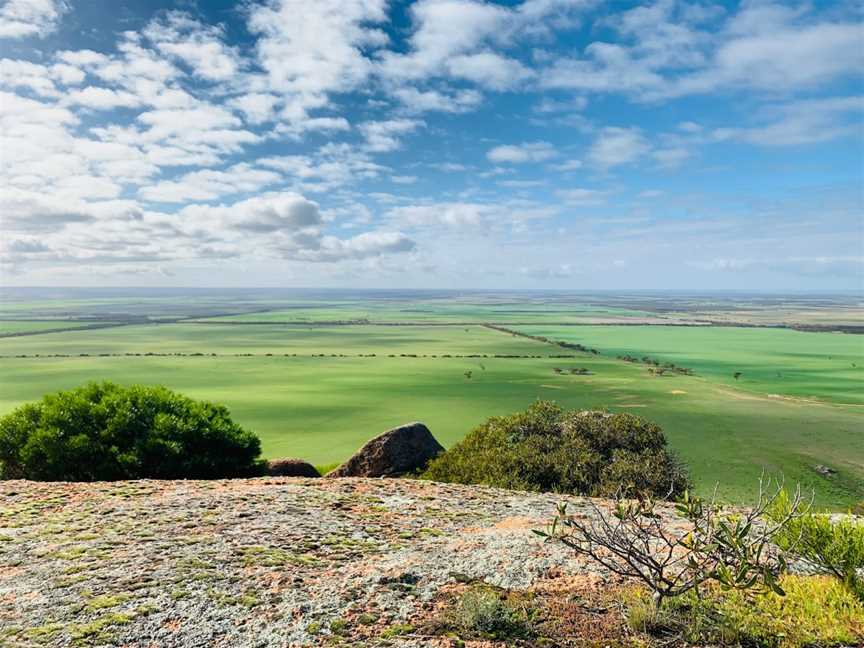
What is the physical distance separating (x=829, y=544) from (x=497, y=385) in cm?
7317

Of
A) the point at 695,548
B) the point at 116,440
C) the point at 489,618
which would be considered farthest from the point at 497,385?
the point at 695,548

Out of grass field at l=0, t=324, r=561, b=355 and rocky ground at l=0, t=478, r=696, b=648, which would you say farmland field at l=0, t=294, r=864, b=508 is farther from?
rocky ground at l=0, t=478, r=696, b=648

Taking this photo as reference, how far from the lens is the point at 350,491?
1565 cm

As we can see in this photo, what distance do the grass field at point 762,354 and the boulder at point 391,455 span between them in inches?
2796

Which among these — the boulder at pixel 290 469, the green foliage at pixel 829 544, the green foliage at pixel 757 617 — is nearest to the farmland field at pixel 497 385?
the boulder at pixel 290 469

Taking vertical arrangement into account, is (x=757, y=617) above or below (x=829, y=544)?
below

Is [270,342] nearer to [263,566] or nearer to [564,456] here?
[564,456]

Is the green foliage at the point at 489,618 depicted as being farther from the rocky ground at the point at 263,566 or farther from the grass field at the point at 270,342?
the grass field at the point at 270,342

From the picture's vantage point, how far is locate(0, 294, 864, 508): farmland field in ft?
143

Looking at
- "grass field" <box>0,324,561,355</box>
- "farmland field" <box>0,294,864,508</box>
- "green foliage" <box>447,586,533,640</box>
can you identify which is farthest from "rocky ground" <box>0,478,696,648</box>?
"grass field" <box>0,324,561,355</box>

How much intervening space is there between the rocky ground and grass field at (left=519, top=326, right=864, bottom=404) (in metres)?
78.8

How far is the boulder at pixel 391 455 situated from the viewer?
23.3 m

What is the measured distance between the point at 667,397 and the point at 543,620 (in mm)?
68551

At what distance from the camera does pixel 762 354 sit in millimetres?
126312
